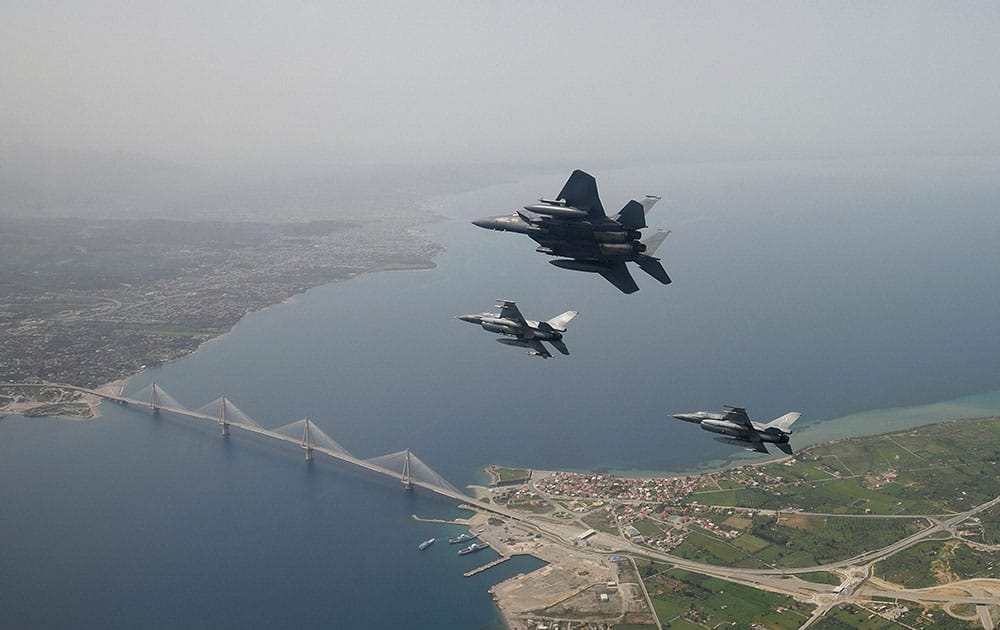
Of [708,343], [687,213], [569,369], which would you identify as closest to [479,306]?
[569,369]

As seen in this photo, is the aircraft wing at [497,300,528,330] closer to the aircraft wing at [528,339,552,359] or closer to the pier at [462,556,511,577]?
the aircraft wing at [528,339,552,359]

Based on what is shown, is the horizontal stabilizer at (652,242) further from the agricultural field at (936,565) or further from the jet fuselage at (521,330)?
the agricultural field at (936,565)

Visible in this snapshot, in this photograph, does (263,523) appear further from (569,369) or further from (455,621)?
(569,369)

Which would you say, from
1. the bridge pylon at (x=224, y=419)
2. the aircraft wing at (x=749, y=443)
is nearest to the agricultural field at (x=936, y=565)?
the aircraft wing at (x=749, y=443)

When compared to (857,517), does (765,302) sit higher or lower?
higher

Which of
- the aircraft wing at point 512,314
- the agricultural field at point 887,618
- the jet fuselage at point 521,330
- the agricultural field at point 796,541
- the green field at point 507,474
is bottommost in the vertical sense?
the agricultural field at point 887,618
